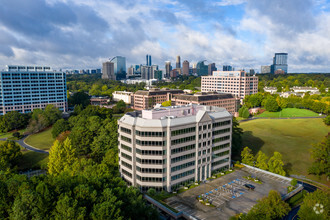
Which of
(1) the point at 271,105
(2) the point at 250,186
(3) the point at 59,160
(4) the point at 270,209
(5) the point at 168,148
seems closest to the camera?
(4) the point at 270,209

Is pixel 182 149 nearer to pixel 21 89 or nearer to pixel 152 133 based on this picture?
pixel 152 133

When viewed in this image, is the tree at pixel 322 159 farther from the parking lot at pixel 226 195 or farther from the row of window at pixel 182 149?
the row of window at pixel 182 149

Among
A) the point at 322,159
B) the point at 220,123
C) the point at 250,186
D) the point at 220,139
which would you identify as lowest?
the point at 250,186

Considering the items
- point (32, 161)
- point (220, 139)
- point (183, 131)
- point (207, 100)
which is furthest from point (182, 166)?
point (207, 100)

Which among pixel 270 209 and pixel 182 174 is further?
pixel 182 174

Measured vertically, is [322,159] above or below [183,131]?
below
